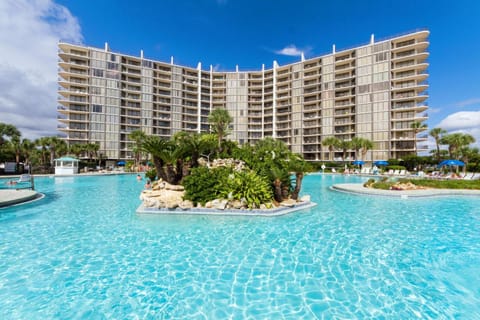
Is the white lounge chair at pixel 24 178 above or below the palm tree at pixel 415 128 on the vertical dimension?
below

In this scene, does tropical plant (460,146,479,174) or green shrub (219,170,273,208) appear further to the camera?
tropical plant (460,146,479,174)

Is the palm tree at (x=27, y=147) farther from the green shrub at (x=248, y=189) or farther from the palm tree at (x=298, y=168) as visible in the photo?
the palm tree at (x=298, y=168)

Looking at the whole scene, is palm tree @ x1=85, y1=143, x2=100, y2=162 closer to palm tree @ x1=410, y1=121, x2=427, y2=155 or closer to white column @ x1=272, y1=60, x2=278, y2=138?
white column @ x1=272, y1=60, x2=278, y2=138

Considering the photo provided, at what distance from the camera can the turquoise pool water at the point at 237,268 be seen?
4008 millimetres

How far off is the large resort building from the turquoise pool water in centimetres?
5087

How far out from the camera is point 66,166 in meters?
35.3

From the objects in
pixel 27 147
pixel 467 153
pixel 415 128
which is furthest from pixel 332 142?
pixel 27 147

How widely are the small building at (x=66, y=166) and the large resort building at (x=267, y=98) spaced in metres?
23.1

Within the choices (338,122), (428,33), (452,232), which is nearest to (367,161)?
(338,122)

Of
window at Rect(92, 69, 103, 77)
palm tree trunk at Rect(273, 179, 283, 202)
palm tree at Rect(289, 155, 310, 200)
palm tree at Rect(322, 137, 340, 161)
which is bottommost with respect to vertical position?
palm tree trunk at Rect(273, 179, 283, 202)

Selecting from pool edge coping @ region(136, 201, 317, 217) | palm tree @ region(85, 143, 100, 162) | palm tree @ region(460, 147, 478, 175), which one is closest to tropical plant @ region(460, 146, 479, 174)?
palm tree @ region(460, 147, 478, 175)

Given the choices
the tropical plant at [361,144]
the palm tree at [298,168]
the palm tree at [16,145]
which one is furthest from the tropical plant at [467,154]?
the palm tree at [16,145]

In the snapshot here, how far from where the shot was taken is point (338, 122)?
57.8 metres

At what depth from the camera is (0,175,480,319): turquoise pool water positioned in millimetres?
4008
